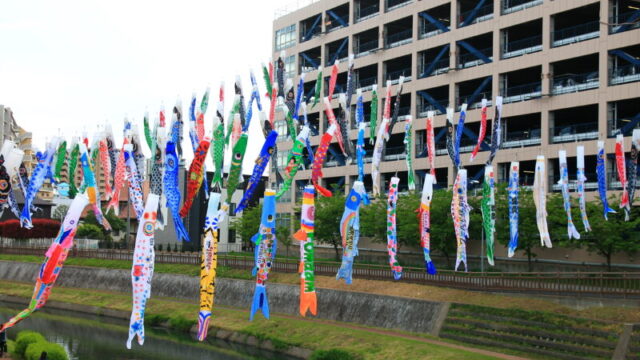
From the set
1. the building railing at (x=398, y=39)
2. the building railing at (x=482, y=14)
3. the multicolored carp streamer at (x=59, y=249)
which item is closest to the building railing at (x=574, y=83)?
the building railing at (x=482, y=14)

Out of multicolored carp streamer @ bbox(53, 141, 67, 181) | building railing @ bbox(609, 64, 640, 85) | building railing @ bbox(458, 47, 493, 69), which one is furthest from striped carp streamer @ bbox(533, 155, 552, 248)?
multicolored carp streamer @ bbox(53, 141, 67, 181)

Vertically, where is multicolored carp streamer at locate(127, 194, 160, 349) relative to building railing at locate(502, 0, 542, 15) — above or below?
below

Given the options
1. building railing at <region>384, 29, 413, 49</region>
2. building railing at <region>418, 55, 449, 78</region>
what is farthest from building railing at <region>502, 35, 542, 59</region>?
building railing at <region>384, 29, 413, 49</region>

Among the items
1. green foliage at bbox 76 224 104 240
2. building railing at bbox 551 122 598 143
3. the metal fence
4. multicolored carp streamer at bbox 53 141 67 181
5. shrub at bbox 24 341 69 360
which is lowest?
shrub at bbox 24 341 69 360

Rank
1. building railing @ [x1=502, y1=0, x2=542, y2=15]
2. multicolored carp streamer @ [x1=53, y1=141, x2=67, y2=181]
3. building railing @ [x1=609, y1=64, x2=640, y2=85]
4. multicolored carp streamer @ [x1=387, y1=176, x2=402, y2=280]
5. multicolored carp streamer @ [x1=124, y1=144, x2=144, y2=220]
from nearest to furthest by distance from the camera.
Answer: multicolored carp streamer @ [x1=387, y1=176, x2=402, y2=280] → multicolored carp streamer @ [x1=124, y1=144, x2=144, y2=220] → building railing @ [x1=609, y1=64, x2=640, y2=85] → multicolored carp streamer @ [x1=53, y1=141, x2=67, y2=181] → building railing @ [x1=502, y1=0, x2=542, y2=15]

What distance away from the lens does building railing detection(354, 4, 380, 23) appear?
85.5 meters

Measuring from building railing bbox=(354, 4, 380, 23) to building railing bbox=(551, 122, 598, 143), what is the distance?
92.9 ft

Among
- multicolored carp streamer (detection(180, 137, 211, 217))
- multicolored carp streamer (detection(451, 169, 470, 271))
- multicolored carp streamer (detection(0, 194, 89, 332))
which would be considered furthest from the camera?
multicolored carp streamer (detection(451, 169, 470, 271))

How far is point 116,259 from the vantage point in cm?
7694

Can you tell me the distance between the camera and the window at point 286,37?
317 ft

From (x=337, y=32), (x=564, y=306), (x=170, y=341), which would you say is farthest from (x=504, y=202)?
(x=337, y=32)

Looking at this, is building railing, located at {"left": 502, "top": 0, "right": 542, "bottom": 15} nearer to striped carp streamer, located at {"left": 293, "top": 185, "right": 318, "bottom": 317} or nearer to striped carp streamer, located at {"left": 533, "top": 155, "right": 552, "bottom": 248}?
striped carp streamer, located at {"left": 533, "top": 155, "right": 552, "bottom": 248}

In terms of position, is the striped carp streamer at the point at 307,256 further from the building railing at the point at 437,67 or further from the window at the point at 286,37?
the window at the point at 286,37

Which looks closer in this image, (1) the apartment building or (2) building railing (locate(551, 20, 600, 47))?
(1) the apartment building
